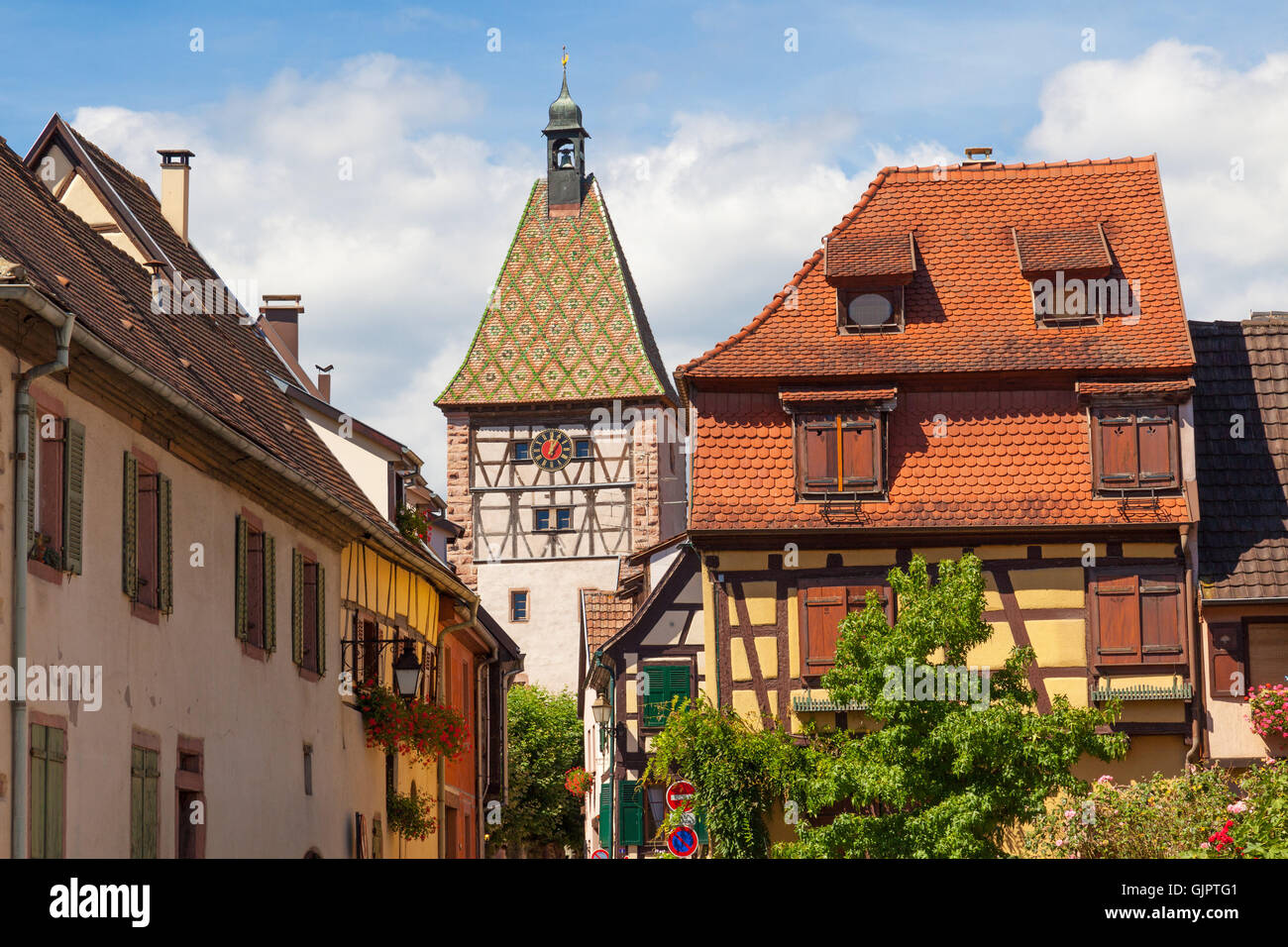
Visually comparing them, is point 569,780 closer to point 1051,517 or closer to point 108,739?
point 1051,517

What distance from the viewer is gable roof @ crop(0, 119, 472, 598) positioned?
14.9 metres

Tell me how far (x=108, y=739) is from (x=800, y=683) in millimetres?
11671

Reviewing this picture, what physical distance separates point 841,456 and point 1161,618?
4.38m

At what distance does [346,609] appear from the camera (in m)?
22.8

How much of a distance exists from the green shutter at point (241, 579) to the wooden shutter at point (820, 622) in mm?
8383

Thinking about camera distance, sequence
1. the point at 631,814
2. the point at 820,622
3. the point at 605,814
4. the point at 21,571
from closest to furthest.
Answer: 1. the point at 21,571
2. the point at 820,622
3. the point at 631,814
4. the point at 605,814

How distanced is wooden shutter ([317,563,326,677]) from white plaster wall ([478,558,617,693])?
43037 millimetres

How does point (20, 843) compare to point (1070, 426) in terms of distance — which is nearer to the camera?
point (20, 843)

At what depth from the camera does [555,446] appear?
218 ft

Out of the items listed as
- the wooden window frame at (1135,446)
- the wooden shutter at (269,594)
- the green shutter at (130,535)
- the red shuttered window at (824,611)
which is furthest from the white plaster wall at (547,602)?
the green shutter at (130,535)

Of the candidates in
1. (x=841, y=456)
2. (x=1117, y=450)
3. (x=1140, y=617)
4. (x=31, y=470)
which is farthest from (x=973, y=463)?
(x=31, y=470)

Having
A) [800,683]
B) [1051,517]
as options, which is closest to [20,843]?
[800,683]

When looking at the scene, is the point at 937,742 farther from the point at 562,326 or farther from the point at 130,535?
the point at 562,326
